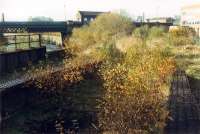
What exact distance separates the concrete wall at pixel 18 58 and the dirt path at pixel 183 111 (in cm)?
983

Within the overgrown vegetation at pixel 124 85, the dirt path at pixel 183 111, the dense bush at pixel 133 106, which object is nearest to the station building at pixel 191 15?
the overgrown vegetation at pixel 124 85

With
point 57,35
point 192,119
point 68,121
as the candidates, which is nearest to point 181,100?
point 192,119

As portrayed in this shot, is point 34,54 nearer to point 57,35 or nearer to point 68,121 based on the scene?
point 68,121

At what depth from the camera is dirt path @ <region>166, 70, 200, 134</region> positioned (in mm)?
15078

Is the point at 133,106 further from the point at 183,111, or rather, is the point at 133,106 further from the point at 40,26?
the point at 40,26

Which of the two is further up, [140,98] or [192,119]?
[140,98]

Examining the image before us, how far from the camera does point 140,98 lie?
15117 mm

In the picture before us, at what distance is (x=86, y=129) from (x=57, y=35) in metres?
43.6

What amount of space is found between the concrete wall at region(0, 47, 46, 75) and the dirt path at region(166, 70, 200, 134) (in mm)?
9830

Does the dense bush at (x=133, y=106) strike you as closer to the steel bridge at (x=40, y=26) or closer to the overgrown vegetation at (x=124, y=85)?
the overgrown vegetation at (x=124, y=85)

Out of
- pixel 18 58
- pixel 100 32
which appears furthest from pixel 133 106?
pixel 100 32

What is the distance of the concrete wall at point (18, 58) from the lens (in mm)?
22516

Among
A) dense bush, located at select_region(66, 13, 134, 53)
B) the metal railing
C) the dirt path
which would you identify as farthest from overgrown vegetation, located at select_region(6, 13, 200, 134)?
the metal railing

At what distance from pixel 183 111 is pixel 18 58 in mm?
11863
